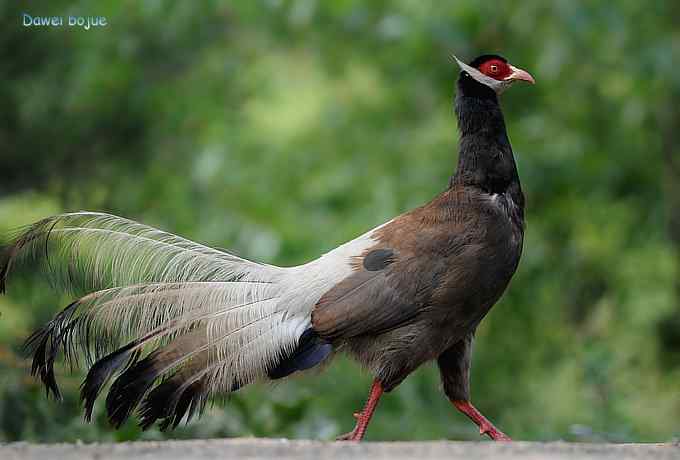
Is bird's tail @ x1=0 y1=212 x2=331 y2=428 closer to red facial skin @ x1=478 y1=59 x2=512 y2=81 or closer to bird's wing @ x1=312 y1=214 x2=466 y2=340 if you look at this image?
bird's wing @ x1=312 y1=214 x2=466 y2=340

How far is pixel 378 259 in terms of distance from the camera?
4.65 meters

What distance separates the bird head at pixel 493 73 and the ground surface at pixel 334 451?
1.93m

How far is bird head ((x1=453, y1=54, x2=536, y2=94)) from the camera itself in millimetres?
5105

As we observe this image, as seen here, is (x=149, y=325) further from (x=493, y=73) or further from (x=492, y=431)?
(x=493, y=73)

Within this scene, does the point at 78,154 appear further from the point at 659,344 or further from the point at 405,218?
the point at 659,344

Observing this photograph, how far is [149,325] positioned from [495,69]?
2.14m

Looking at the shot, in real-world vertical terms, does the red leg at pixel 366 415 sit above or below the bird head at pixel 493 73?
below

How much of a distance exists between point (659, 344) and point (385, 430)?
2.87 metres

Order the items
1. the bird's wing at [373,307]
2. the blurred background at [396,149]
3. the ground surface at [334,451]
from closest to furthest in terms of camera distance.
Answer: the ground surface at [334,451] < the bird's wing at [373,307] < the blurred background at [396,149]

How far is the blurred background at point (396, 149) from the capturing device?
766cm

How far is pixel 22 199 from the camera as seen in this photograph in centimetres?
730

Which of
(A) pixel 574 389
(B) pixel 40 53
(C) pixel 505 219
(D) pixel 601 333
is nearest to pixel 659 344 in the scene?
(D) pixel 601 333

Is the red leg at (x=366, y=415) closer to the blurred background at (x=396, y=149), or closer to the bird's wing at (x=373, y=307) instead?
the bird's wing at (x=373, y=307)

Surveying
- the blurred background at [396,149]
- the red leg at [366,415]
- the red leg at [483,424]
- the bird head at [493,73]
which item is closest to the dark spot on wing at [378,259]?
the red leg at [366,415]
